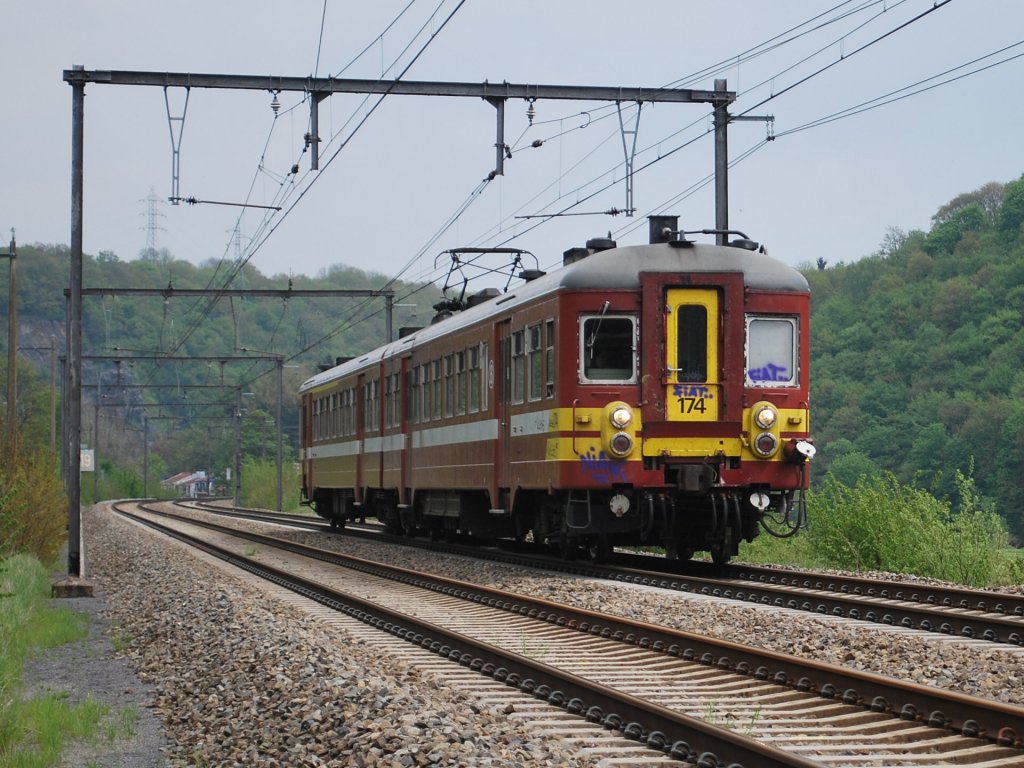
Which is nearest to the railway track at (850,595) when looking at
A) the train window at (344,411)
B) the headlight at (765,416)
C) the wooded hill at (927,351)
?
the headlight at (765,416)

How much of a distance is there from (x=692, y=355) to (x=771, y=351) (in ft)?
2.96

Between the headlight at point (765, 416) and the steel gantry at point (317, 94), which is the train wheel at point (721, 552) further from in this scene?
the steel gantry at point (317, 94)

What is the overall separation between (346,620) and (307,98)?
8.96m

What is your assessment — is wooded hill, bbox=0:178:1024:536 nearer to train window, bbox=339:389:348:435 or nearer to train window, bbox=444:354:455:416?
train window, bbox=339:389:348:435

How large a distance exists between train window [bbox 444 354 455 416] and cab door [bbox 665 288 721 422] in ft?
19.2

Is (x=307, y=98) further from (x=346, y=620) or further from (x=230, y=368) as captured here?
(x=230, y=368)

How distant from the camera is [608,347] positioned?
53.9ft

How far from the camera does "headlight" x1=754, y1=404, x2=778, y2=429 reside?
643 inches

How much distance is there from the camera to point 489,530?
21.8 metres

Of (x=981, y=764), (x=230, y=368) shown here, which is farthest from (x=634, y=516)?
(x=230, y=368)

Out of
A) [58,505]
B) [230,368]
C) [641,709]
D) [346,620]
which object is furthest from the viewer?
[230,368]

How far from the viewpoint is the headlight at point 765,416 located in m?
16.3

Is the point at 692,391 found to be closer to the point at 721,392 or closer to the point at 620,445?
the point at 721,392

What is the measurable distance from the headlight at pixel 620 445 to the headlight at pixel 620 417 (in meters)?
0.10
